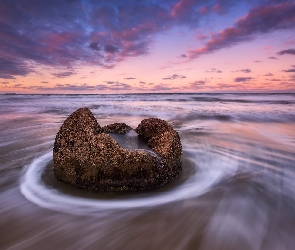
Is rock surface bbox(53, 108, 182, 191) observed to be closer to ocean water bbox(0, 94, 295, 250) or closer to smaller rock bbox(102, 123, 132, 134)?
ocean water bbox(0, 94, 295, 250)

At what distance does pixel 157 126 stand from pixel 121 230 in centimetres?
215

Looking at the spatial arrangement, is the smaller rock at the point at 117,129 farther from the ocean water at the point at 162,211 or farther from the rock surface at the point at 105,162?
the rock surface at the point at 105,162

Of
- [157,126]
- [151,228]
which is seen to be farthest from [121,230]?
[157,126]

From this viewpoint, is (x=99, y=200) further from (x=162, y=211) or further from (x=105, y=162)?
(x=162, y=211)

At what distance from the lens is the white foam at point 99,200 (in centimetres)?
288

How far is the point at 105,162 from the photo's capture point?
3074mm

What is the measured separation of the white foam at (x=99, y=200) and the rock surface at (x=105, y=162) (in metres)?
0.21

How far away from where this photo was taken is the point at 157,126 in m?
4.33

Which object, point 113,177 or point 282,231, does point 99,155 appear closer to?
point 113,177

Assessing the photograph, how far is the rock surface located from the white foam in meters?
0.21

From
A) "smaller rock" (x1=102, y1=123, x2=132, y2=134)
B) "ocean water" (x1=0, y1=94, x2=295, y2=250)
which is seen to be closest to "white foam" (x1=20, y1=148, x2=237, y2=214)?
"ocean water" (x1=0, y1=94, x2=295, y2=250)

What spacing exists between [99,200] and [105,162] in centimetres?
47

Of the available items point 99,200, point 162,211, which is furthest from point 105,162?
point 162,211

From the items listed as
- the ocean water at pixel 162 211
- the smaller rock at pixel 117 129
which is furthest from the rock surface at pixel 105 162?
the smaller rock at pixel 117 129
